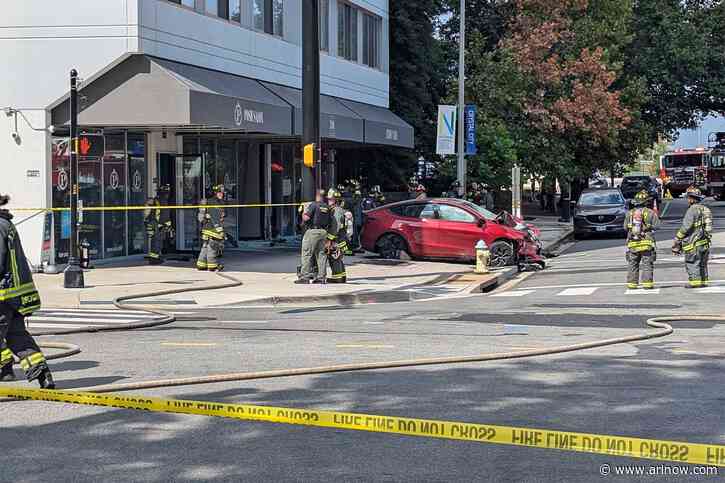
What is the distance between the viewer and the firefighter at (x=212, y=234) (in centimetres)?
2305

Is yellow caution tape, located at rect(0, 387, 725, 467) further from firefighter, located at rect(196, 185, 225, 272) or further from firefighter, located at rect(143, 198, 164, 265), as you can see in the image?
firefighter, located at rect(143, 198, 164, 265)

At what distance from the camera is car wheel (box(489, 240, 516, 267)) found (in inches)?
1026

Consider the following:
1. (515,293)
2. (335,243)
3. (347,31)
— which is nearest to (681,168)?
(347,31)

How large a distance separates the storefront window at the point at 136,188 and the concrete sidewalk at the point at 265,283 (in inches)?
26.0

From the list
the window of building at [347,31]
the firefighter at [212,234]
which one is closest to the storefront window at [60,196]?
the firefighter at [212,234]

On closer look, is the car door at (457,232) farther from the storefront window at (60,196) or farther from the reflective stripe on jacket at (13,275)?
the reflective stripe on jacket at (13,275)

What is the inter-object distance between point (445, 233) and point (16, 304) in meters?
17.8

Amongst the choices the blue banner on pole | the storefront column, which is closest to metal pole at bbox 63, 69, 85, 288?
the storefront column

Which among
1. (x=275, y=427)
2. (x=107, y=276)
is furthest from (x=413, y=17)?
(x=275, y=427)

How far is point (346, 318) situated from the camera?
16000 millimetres

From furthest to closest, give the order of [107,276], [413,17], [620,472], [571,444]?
1. [413,17]
2. [107,276]
3. [571,444]
4. [620,472]

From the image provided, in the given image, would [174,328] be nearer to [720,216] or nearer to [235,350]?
[235,350]

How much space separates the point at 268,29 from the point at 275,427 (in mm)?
23493

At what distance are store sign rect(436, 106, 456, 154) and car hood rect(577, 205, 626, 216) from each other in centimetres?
593
